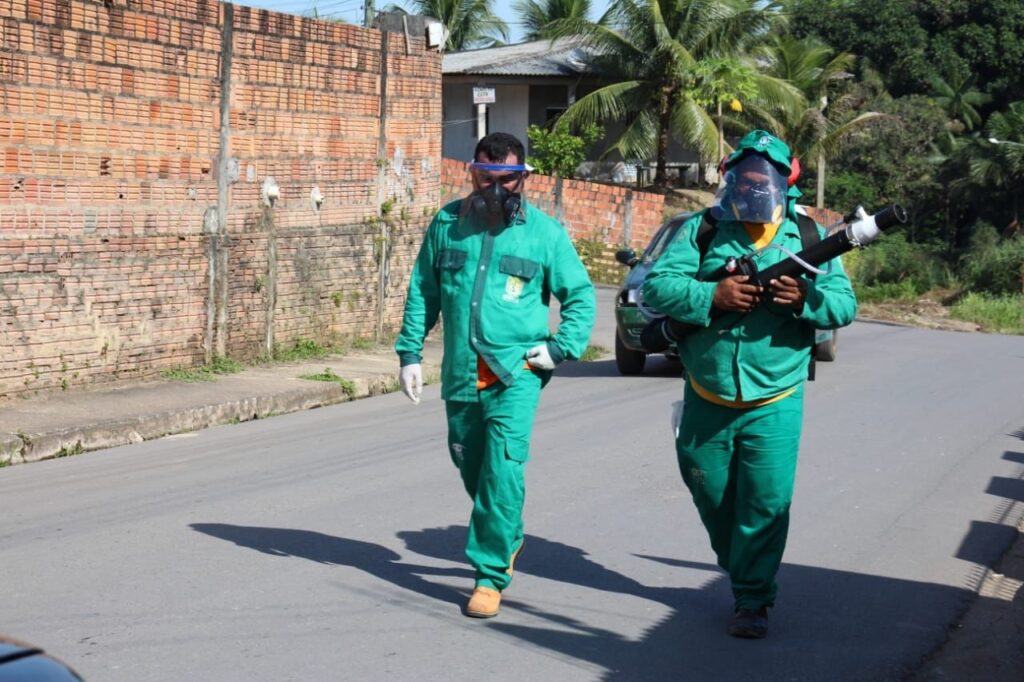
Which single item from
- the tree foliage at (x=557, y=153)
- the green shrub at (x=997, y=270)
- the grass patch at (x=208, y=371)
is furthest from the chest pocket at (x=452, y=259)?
the tree foliage at (x=557, y=153)

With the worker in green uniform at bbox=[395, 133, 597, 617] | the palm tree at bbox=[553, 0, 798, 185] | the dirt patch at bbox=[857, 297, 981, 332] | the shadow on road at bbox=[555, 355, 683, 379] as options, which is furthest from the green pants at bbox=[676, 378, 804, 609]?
the palm tree at bbox=[553, 0, 798, 185]

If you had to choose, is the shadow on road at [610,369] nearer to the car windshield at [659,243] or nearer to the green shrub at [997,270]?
the car windshield at [659,243]

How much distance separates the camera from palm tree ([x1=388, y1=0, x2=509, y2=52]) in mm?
49312

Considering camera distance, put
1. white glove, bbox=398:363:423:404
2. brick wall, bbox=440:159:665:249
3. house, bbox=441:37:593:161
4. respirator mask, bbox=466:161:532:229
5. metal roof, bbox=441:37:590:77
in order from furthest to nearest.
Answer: house, bbox=441:37:593:161 < metal roof, bbox=441:37:590:77 < brick wall, bbox=440:159:665:249 < white glove, bbox=398:363:423:404 < respirator mask, bbox=466:161:532:229

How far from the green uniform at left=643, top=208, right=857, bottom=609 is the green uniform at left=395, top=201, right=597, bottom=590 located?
501mm

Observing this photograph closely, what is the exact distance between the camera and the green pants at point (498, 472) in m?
5.80

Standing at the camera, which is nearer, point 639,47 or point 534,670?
point 534,670

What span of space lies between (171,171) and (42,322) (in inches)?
83.2

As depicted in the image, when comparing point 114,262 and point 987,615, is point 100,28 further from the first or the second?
point 987,615

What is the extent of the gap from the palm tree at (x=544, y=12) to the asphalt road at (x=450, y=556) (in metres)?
37.9

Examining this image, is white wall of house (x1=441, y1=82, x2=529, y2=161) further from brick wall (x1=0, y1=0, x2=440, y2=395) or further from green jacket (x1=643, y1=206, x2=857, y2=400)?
green jacket (x1=643, y1=206, x2=857, y2=400)

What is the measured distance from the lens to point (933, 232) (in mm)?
40312

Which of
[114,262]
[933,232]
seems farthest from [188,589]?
[933,232]

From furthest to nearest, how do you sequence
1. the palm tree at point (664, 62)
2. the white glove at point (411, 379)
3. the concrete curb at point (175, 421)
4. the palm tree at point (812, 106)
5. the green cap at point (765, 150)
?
the palm tree at point (812, 106)
the palm tree at point (664, 62)
the concrete curb at point (175, 421)
the white glove at point (411, 379)
the green cap at point (765, 150)
